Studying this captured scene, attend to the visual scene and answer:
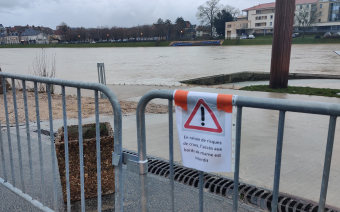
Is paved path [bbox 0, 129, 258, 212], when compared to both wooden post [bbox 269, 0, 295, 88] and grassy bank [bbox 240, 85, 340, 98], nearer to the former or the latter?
grassy bank [bbox 240, 85, 340, 98]

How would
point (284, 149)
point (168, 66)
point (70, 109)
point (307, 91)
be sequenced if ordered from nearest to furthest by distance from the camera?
point (284, 149), point (70, 109), point (307, 91), point (168, 66)

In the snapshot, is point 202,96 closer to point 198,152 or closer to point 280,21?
point 198,152

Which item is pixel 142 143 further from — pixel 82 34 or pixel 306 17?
pixel 82 34

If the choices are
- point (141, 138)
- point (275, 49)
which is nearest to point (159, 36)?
point (275, 49)

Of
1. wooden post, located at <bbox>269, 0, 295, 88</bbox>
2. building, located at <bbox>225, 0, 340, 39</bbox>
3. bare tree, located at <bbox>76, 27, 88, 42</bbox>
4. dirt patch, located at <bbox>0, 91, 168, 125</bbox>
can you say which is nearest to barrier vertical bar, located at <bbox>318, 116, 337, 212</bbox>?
dirt patch, located at <bbox>0, 91, 168, 125</bbox>

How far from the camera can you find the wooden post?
388 inches

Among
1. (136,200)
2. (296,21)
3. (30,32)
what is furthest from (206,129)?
(30,32)

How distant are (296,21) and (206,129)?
11190cm

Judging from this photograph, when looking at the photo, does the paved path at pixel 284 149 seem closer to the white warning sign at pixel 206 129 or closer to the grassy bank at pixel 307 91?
the white warning sign at pixel 206 129

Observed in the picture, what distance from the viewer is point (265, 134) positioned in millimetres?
5117

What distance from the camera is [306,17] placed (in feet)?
329

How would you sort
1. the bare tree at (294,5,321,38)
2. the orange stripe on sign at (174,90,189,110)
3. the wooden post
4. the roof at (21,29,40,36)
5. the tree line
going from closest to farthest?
the orange stripe on sign at (174,90,189,110)
the wooden post
the bare tree at (294,5,321,38)
the tree line
the roof at (21,29,40,36)

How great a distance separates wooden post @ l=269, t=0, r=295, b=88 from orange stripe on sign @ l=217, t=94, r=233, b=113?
936 centimetres

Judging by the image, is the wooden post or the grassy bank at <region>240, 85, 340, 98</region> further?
the wooden post
